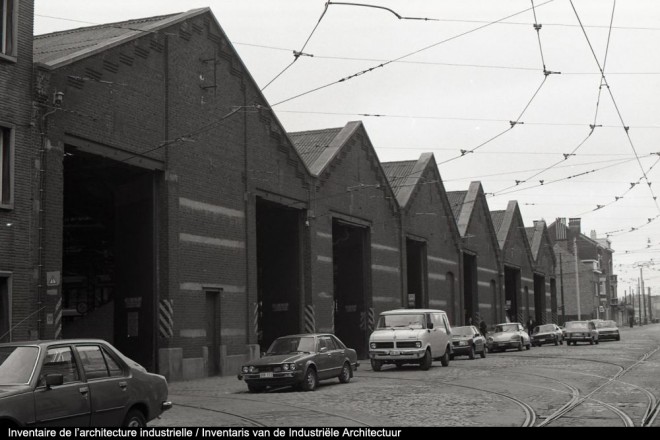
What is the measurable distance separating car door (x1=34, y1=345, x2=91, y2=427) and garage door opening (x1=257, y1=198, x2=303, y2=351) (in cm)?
2309

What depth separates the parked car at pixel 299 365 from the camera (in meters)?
20.2

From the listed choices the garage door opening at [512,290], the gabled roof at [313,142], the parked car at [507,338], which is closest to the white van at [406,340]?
the gabled roof at [313,142]

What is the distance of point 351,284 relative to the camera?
130 feet

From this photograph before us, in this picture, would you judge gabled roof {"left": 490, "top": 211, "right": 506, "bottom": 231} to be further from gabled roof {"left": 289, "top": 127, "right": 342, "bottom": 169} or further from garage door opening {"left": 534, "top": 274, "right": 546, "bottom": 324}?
gabled roof {"left": 289, "top": 127, "right": 342, "bottom": 169}

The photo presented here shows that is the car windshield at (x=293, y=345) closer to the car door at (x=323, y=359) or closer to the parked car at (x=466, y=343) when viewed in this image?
the car door at (x=323, y=359)

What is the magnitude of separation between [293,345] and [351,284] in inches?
709

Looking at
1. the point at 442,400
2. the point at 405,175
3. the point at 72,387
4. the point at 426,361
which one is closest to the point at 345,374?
the point at 426,361

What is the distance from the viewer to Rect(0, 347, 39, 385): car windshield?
30.5ft

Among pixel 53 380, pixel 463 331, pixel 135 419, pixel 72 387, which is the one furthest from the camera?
pixel 463 331

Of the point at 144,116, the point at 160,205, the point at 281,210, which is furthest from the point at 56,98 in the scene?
the point at 281,210

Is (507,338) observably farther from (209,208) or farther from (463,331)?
(209,208)

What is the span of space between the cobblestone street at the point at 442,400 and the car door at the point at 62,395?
4197 mm

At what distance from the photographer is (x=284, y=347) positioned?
21797mm

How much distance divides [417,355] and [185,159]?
959cm
